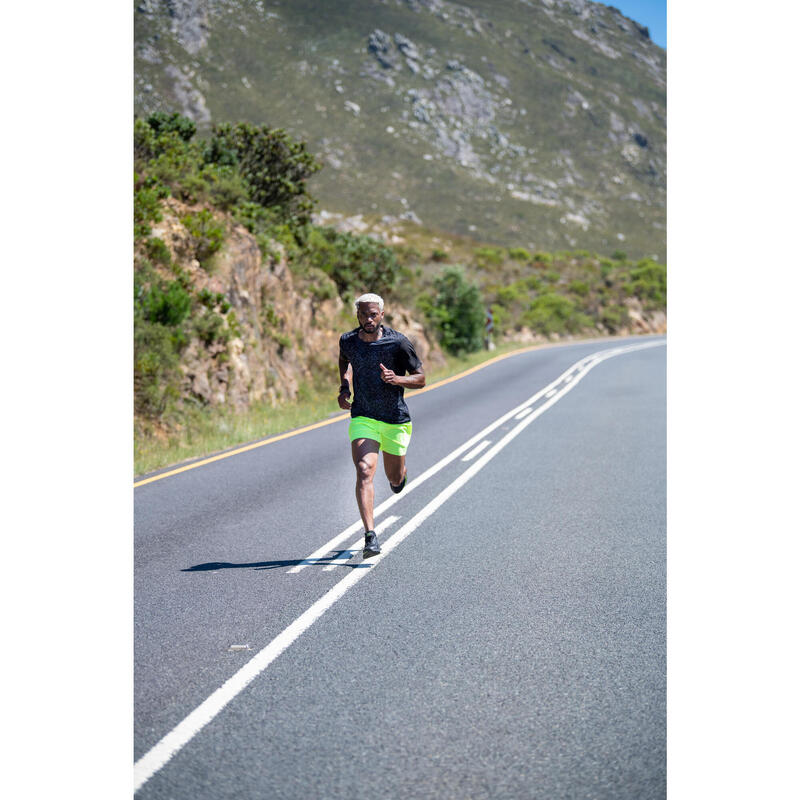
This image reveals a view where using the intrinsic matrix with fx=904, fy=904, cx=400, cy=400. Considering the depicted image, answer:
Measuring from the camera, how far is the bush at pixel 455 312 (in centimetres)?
3173

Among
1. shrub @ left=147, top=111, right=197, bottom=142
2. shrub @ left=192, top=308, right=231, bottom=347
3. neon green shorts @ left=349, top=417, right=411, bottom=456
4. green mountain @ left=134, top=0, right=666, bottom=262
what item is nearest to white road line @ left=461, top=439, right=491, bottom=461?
neon green shorts @ left=349, top=417, right=411, bottom=456

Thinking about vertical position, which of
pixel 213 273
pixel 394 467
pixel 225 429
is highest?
pixel 213 273

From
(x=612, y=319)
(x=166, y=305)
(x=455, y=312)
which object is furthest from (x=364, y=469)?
(x=612, y=319)

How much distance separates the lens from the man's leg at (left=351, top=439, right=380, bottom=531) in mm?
6598

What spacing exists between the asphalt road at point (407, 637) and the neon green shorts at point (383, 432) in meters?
0.82

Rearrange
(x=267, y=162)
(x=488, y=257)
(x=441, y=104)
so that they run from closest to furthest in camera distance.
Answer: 1. (x=267, y=162)
2. (x=488, y=257)
3. (x=441, y=104)

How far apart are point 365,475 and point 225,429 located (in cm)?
790

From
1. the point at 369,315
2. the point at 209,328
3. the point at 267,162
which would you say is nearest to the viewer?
the point at 369,315

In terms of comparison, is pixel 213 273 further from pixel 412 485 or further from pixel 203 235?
pixel 412 485

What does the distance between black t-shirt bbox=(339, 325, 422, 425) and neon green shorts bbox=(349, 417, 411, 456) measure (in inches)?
1.8

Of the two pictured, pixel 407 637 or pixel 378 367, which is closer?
pixel 407 637

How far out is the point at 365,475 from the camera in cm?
660
